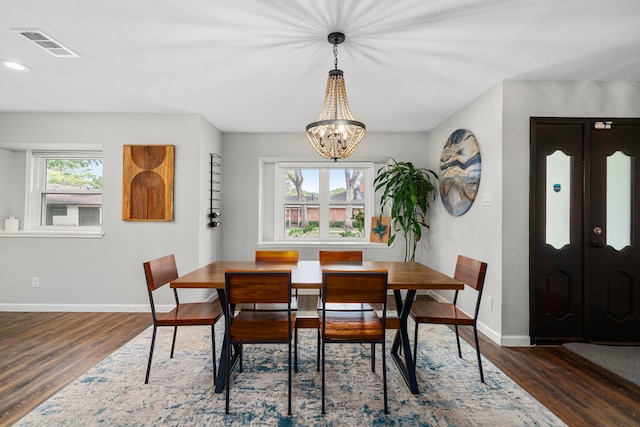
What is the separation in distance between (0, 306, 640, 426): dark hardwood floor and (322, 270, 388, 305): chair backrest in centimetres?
128

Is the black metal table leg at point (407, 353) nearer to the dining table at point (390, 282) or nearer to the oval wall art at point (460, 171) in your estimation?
the dining table at point (390, 282)

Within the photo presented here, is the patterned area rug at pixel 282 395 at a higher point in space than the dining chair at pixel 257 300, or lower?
lower

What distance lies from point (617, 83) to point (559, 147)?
78 centimetres

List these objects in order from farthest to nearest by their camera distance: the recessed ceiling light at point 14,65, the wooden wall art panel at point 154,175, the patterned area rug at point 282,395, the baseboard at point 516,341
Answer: the wooden wall art panel at point 154,175 → the baseboard at point 516,341 → the recessed ceiling light at point 14,65 → the patterned area rug at point 282,395

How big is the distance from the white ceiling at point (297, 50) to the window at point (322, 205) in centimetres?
152

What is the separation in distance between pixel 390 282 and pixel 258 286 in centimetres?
83

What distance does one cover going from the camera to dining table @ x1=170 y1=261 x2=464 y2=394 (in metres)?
2.13

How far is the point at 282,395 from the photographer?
2176 millimetres

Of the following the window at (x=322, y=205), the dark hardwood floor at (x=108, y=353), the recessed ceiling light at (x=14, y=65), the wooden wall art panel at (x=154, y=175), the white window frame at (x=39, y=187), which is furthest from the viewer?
the window at (x=322, y=205)

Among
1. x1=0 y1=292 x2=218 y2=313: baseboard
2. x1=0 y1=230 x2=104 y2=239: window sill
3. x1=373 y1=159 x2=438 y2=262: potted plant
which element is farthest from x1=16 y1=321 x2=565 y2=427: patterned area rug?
x1=373 y1=159 x2=438 y2=262: potted plant

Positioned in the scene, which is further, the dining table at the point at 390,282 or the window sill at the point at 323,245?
the window sill at the point at 323,245

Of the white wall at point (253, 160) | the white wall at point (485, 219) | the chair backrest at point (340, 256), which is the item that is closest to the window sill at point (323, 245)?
the white wall at point (253, 160)

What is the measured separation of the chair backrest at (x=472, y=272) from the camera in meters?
2.29

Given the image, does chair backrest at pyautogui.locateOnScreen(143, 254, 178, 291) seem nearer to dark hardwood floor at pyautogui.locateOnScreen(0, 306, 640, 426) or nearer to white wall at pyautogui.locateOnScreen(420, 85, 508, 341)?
dark hardwood floor at pyautogui.locateOnScreen(0, 306, 640, 426)
